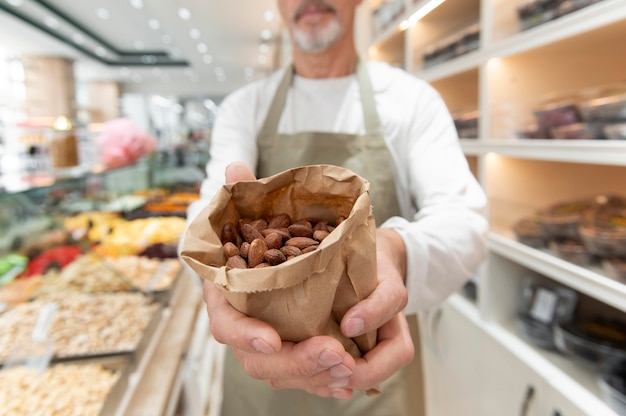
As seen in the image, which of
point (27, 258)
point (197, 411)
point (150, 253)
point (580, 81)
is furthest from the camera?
point (150, 253)

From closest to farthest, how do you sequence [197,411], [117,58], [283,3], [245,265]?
[245,265]
[283,3]
[197,411]
[117,58]

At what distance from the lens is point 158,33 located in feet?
28.5

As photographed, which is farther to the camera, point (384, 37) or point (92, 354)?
point (384, 37)

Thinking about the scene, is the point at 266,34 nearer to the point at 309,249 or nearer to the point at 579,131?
the point at 579,131

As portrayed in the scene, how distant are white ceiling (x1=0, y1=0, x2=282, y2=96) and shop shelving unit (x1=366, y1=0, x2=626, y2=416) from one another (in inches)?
168

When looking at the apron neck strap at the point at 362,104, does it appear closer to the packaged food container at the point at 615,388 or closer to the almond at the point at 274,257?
the almond at the point at 274,257

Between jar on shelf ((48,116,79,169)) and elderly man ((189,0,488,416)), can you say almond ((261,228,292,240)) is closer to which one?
elderly man ((189,0,488,416))

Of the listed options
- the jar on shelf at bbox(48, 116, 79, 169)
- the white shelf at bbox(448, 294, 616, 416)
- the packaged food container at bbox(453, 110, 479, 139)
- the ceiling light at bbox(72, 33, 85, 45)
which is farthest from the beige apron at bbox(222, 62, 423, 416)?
the ceiling light at bbox(72, 33, 85, 45)

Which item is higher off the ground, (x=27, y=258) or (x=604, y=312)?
(x=27, y=258)

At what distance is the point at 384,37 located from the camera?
268cm

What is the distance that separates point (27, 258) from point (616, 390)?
1.74m

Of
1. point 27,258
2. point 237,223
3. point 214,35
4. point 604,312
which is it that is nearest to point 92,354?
point 27,258

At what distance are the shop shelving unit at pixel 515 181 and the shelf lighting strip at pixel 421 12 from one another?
0.06ft

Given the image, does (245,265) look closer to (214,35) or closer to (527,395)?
(527,395)
